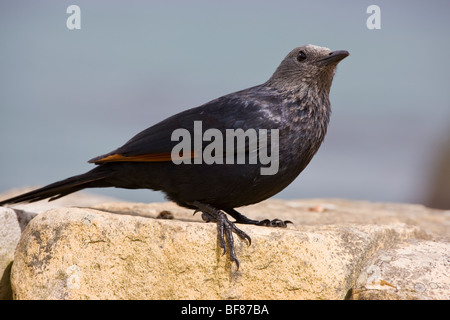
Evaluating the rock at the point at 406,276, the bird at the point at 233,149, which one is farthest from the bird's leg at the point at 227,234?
the rock at the point at 406,276

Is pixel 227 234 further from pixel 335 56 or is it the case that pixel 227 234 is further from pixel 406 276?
pixel 335 56

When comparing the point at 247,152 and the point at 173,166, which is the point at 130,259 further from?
the point at 247,152

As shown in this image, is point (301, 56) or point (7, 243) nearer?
point (7, 243)

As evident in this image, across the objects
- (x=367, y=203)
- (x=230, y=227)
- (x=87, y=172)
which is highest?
(x=87, y=172)

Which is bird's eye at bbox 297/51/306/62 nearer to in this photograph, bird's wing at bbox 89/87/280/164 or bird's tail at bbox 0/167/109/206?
bird's wing at bbox 89/87/280/164

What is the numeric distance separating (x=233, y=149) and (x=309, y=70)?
882 mm

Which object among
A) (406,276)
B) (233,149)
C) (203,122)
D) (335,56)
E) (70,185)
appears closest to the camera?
(406,276)

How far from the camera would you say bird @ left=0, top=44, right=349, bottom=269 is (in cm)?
376

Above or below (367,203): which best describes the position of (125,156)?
above

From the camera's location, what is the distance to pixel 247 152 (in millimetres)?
3793

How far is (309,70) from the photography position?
13.6 feet

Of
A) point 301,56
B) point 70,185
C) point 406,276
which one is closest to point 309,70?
point 301,56

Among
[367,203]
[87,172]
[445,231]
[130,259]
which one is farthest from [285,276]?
[367,203]

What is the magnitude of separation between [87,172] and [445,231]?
3.31 meters
